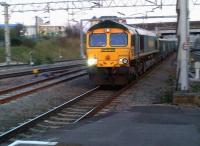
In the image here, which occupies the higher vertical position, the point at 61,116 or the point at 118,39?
the point at 118,39

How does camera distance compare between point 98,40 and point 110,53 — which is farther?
point 98,40

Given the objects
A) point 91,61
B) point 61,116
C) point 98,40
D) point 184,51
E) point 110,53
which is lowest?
point 61,116

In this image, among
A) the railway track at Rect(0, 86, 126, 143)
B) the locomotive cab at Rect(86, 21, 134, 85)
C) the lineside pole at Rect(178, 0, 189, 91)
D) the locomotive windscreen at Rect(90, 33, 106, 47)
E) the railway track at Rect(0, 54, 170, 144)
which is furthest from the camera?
the locomotive windscreen at Rect(90, 33, 106, 47)

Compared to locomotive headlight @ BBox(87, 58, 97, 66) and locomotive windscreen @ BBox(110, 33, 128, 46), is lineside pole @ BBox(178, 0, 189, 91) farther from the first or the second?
locomotive headlight @ BBox(87, 58, 97, 66)

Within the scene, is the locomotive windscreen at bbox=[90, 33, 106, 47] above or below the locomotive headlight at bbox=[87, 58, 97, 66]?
above

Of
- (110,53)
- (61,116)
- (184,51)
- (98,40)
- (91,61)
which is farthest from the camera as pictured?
(98,40)

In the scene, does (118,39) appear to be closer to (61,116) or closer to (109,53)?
(109,53)

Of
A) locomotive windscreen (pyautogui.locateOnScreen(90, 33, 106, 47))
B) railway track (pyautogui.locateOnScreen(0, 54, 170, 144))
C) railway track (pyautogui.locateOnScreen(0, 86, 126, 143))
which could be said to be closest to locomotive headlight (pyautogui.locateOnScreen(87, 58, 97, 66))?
locomotive windscreen (pyautogui.locateOnScreen(90, 33, 106, 47))

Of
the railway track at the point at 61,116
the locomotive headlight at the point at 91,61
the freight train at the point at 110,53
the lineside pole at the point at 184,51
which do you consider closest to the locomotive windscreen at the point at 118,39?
the freight train at the point at 110,53

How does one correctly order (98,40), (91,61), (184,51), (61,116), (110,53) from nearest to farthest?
(61,116) < (184,51) < (110,53) < (91,61) < (98,40)

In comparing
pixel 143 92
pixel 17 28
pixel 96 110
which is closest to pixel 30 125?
pixel 96 110

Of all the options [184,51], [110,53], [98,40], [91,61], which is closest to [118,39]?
[110,53]

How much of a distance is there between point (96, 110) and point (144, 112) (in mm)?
1813

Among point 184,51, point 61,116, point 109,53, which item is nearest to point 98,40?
point 109,53
